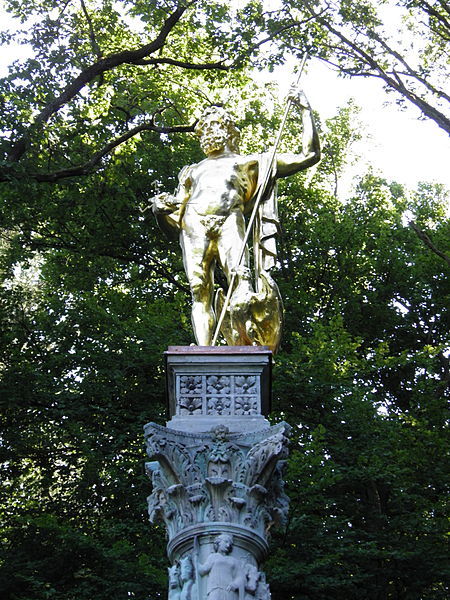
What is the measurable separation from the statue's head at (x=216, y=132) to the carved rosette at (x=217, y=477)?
12.1 ft

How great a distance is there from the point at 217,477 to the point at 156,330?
31.1 feet

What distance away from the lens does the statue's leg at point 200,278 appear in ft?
29.7

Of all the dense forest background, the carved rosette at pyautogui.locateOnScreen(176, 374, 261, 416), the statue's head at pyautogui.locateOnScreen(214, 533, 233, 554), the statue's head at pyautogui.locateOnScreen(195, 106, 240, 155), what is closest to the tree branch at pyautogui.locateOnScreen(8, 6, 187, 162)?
the dense forest background

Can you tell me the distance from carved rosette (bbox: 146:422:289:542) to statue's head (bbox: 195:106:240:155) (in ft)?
12.1

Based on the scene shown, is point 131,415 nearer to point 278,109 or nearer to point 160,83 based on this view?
point 160,83

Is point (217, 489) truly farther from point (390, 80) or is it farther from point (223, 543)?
point (390, 80)

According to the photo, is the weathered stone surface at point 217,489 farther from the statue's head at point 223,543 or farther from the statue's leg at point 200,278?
the statue's leg at point 200,278

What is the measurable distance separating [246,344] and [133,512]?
Result: 6.59 meters

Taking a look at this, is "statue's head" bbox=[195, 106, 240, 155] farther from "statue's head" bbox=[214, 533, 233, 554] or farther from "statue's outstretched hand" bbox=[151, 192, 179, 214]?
"statue's head" bbox=[214, 533, 233, 554]

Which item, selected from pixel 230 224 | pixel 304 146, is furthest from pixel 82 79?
pixel 230 224

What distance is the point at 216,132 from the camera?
399 inches

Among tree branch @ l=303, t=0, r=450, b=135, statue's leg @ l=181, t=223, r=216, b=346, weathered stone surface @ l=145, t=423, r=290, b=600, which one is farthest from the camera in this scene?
tree branch @ l=303, t=0, r=450, b=135

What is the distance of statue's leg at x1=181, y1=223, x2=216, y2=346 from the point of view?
9.04m

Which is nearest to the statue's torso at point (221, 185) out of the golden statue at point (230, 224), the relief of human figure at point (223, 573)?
the golden statue at point (230, 224)
